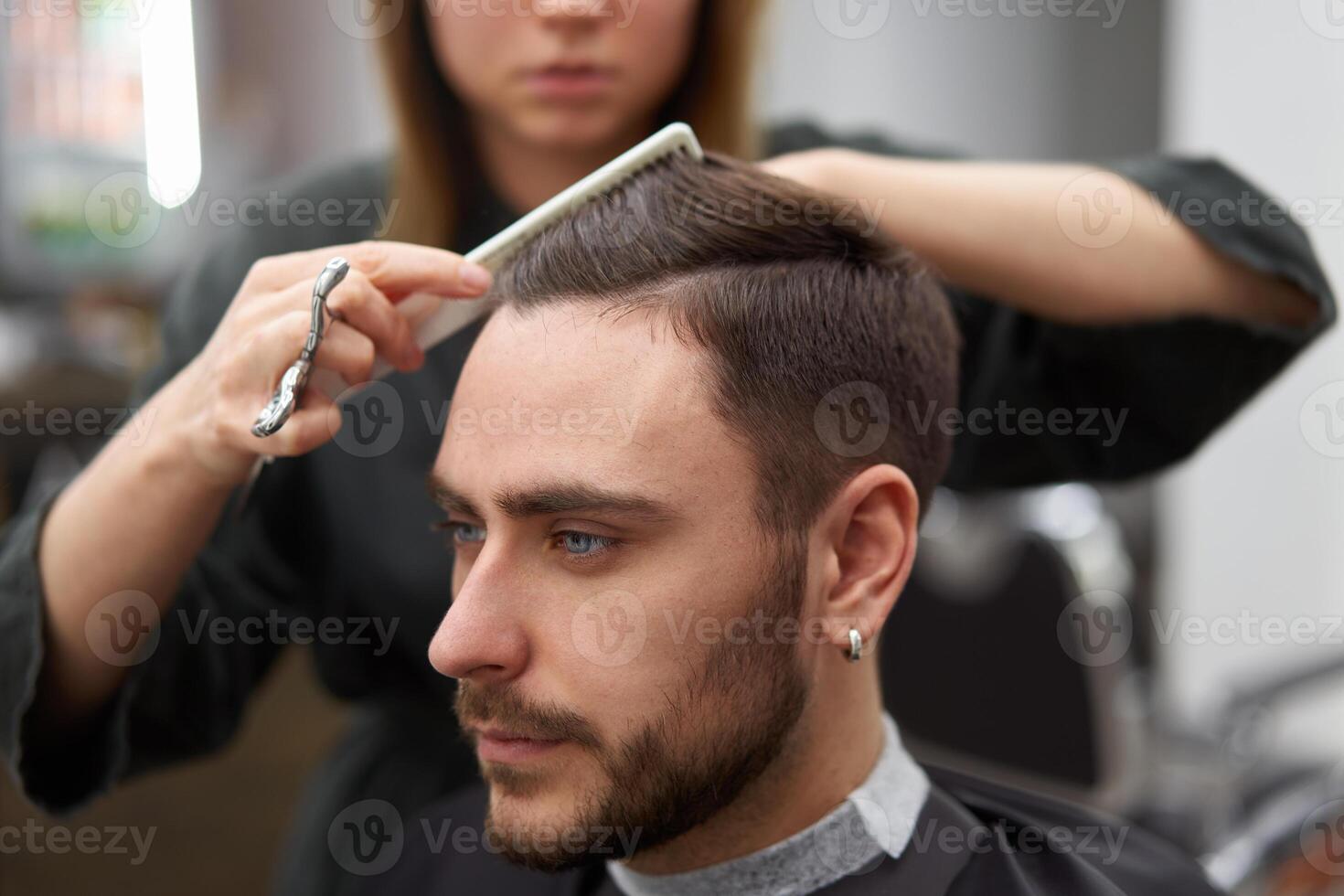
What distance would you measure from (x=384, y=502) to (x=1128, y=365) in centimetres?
73

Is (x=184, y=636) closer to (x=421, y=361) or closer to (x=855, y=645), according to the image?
(x=421, y=361)

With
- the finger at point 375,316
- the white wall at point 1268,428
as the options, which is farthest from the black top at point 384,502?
the white wall at point 1268,428

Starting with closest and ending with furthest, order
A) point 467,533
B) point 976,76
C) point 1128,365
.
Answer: point 467,533, point 1128,365, point 976,76

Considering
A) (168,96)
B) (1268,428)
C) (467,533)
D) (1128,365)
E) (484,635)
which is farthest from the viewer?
(168,96)

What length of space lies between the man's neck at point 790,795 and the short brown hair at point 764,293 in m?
0.16

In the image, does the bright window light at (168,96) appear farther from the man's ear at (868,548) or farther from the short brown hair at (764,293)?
the man's ear at (868,548)

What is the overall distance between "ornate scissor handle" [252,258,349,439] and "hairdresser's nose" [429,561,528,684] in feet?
0.57

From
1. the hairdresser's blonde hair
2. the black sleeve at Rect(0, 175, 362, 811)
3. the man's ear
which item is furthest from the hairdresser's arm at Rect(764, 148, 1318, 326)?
the black sleeve at Rect(0, 175, 362, 811)

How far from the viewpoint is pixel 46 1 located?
13.6 ft

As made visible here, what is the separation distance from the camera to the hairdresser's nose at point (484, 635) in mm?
797

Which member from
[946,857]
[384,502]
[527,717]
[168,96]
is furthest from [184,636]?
[168,96]

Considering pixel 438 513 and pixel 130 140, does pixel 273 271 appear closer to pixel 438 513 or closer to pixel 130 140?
pixel 438 513

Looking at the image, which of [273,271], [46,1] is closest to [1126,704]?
[273,271]

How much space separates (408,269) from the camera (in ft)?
2.85
